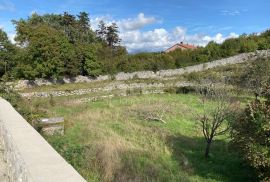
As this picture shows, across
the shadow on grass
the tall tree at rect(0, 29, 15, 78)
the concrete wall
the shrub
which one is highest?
the tall tree at rect(0, 29, 15, 78)

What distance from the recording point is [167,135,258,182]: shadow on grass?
12305mm

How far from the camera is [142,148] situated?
14531mm

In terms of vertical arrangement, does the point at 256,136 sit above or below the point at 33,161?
below

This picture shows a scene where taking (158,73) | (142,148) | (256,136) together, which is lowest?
(142,148)

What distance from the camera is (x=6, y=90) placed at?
18.4 meters

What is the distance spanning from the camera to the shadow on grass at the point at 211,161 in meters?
12.3

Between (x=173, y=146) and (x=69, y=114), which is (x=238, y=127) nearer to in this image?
(x=173, y=146)

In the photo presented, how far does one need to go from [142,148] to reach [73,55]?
1178 inches

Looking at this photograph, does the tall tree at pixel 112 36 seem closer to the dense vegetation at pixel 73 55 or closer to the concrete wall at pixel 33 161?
the dense vegetation at pixel 73 55

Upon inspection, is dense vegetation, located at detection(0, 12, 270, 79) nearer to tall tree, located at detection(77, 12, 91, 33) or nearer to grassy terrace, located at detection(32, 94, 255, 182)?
tall tree, located at detection(77, 12, 91, 33)

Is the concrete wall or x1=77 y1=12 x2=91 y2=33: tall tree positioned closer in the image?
the concrete wall

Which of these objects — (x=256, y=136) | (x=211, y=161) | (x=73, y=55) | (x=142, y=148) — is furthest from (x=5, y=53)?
(x=256, y=136)

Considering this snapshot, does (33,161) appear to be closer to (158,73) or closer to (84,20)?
(158,73)

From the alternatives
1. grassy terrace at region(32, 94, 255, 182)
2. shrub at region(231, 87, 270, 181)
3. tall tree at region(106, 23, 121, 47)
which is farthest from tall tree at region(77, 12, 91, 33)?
shrub at region(231, 87, 270, 181)
